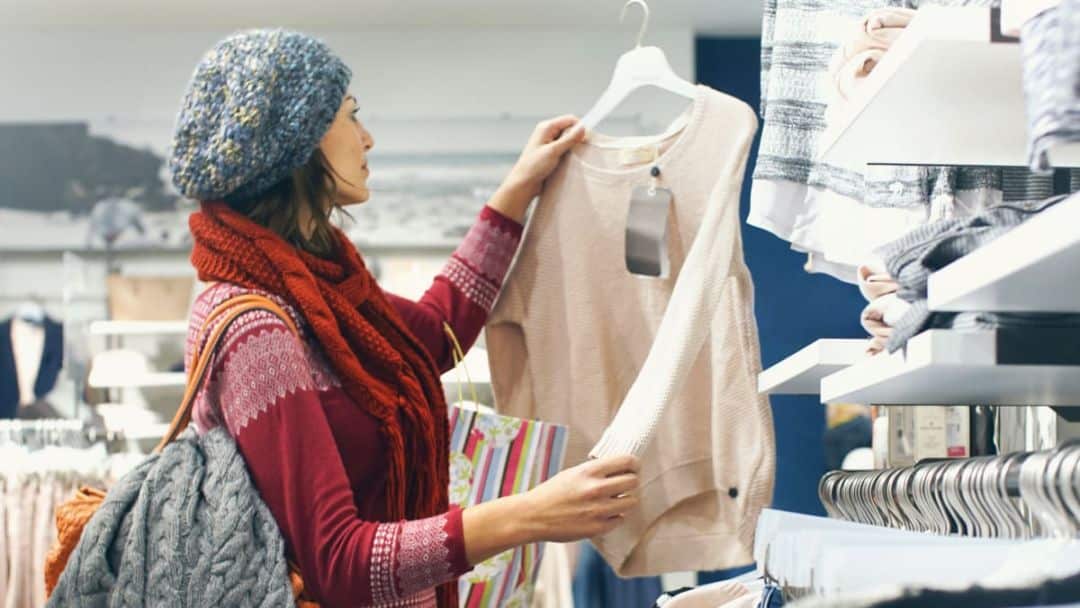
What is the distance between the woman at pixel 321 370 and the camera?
66.1 inches

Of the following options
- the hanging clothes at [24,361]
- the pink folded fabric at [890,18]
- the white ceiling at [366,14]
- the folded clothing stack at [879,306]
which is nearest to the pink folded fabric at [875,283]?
the folded clothing stack at [879,306]

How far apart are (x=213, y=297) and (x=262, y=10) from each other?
2.63 meters

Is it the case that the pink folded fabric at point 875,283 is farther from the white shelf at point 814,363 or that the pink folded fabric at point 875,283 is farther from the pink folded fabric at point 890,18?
the pink folded fabric at point 890,18

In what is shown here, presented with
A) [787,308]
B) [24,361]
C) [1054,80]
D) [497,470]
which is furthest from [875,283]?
[24,361]

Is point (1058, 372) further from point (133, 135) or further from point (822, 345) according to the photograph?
point (133, 135)

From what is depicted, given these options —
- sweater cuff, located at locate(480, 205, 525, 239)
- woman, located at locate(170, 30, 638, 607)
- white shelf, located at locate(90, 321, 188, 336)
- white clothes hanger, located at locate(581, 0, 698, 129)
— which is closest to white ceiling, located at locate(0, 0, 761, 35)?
white shelf, located at locate(90, 321, 188, 336)

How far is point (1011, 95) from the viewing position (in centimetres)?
115

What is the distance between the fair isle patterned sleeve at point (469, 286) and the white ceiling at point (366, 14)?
2.07m

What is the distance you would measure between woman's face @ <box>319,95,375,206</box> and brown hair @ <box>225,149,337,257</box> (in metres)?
0.01

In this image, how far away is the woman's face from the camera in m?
1.93

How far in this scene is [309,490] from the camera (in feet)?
5.54

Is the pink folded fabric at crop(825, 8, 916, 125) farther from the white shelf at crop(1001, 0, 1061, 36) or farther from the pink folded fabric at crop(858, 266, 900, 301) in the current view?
the white shelf at crop(1001, 0, 1061, 36)

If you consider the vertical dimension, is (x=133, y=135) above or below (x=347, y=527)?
above

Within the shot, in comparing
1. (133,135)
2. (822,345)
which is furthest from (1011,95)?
(133,135)
